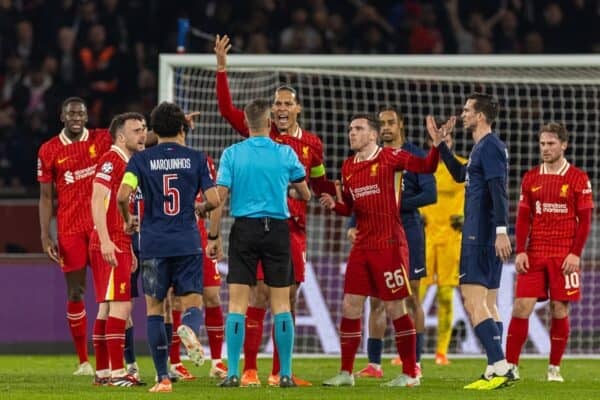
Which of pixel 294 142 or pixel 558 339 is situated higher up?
pixel 294 142

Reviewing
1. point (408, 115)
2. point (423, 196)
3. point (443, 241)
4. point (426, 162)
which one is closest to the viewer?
point (426, 162)

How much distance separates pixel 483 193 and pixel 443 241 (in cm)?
361

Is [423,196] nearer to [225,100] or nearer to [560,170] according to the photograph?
[560,170]

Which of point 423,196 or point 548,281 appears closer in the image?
point 548,281

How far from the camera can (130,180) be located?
979cm

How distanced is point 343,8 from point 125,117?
10328 mm

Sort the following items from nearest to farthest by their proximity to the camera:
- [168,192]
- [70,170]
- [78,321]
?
1. [168,192]
2. [70,170]
3. [78,321]

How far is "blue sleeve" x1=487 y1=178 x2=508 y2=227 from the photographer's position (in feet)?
34.4

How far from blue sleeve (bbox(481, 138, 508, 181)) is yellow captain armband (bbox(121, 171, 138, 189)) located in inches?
100

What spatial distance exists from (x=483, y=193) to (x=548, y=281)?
55.5 inches

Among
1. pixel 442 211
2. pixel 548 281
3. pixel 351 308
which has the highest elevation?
pixel 442 211

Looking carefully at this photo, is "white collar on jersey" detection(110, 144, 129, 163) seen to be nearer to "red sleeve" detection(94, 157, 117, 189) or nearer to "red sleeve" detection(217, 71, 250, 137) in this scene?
"red sleeve" detection(94, 157, 117, 189)

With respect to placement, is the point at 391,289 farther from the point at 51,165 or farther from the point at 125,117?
the point at 51,165

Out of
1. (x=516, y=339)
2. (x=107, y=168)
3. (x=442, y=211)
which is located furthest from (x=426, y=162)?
(x=442, y=211)
